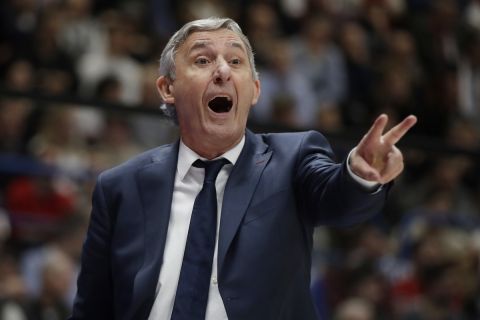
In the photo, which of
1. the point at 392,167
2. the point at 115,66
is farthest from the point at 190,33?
the point at 115,66

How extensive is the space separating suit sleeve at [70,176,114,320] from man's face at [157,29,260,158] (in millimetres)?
276

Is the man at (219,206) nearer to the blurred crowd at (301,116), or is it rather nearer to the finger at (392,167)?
the finger at (392,167)

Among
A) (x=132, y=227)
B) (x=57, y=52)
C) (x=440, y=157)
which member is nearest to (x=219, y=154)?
(x=132, y=227)

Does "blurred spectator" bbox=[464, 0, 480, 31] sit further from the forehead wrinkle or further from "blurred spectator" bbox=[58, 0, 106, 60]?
the forehead wrinkle

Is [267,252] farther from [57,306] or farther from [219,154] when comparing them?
[57,306]

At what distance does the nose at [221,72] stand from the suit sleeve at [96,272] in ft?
1.28

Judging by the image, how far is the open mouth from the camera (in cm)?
250

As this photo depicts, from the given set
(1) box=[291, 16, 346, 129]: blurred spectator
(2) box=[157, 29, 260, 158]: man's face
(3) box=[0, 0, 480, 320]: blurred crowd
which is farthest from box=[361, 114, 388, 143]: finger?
(1) box=[291, 16, 346, 129]: blurred spectator

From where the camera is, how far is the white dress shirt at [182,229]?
2363 mm

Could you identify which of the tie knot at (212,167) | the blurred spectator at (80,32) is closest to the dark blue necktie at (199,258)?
the tie knot at (212,167)

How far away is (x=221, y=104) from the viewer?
2.51m

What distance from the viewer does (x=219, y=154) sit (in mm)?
Result: 2531

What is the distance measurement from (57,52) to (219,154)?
3.87m

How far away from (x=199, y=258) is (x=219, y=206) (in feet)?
0.46
